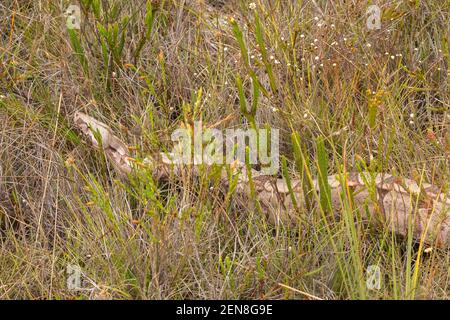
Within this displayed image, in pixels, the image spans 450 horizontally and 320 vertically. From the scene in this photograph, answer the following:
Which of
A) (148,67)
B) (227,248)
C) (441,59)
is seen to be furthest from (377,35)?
(227,248)

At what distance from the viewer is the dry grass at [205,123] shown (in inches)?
136

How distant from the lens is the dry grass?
11.3 ft

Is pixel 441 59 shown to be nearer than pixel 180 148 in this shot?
No

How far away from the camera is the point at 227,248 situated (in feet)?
12.2

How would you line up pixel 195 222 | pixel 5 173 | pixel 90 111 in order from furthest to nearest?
pixel 90 111
pixel 5 173
pixel 195 222

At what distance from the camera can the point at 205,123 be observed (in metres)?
4.08

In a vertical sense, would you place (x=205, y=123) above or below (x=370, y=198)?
above

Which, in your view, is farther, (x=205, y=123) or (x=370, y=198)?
(x=205, y=123)

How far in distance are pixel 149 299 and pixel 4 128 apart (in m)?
1.54

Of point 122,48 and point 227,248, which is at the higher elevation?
point 122,48

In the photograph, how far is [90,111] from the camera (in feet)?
14.9
